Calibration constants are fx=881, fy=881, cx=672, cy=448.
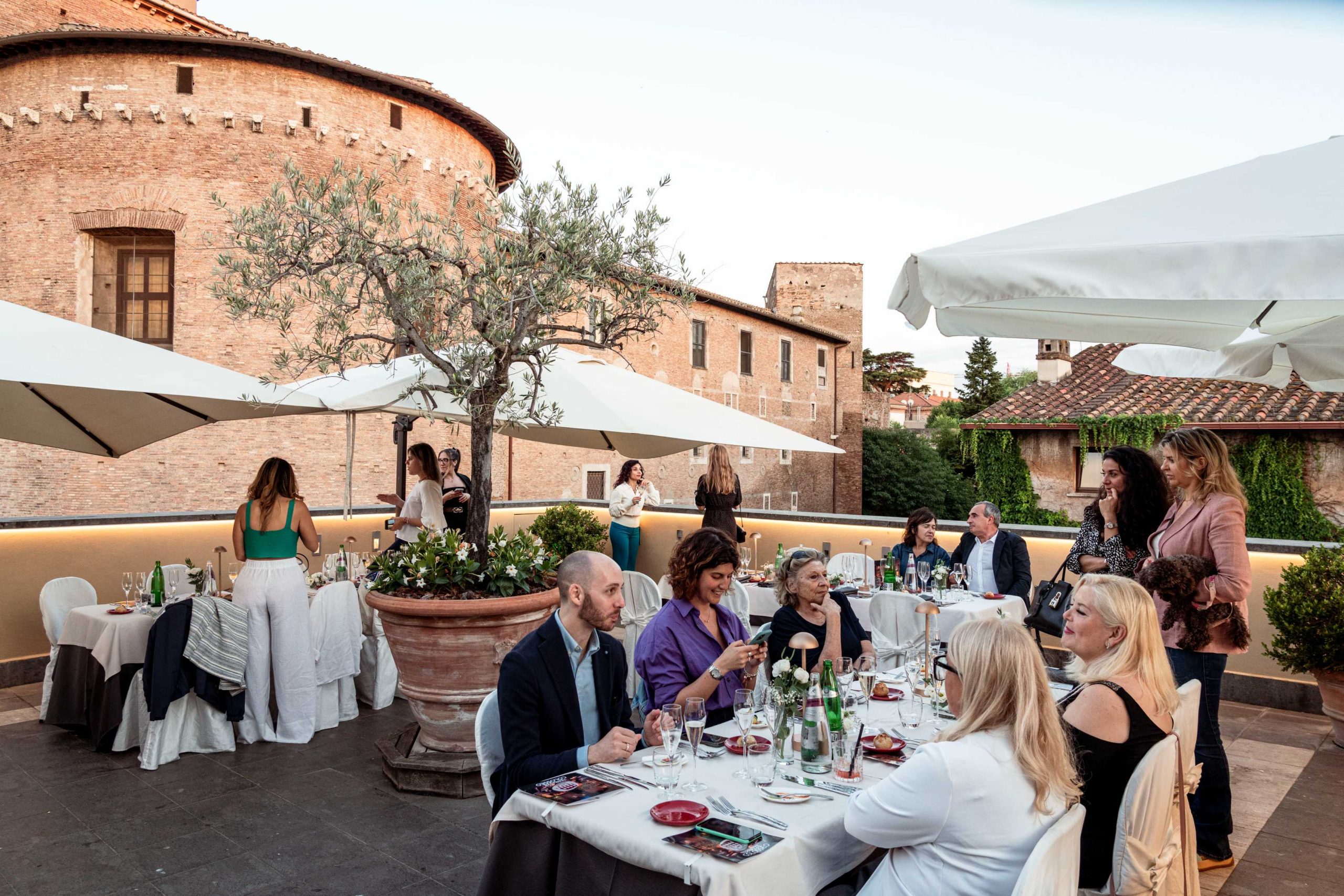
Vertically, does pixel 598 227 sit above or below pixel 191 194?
below

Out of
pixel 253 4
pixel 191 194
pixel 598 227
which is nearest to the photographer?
pixel 598 227

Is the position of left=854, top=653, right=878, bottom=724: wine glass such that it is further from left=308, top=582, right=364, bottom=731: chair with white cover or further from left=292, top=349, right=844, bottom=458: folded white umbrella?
left=308, top=582, right=364, bottom=731: chair with white cover

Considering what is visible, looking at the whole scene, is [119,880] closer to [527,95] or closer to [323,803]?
[323,803]

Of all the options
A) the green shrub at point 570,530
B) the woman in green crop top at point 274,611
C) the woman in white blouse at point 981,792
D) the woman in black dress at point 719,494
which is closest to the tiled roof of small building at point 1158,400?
the woman in black dress at point 719,494

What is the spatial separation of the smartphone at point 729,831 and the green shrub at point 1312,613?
5216 millimetres

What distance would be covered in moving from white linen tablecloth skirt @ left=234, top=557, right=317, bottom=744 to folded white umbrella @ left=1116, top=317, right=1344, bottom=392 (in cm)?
533

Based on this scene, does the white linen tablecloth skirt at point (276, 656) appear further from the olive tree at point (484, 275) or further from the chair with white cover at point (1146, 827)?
the chair with white cover at point (1146, 827)

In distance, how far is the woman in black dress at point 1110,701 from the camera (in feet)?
8.30

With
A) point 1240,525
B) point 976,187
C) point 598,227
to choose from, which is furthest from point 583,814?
point 976,187

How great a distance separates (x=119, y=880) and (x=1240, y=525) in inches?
201

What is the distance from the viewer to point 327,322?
18.1 feet

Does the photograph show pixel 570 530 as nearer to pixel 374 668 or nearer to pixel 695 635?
pixel 374 668

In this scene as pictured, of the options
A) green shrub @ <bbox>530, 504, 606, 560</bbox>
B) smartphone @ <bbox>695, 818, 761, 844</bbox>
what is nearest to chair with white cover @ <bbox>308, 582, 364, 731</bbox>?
smartphone @ <bbox>695, 818, 761, 844</bbox>

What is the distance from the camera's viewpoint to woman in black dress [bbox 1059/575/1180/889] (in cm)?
253
